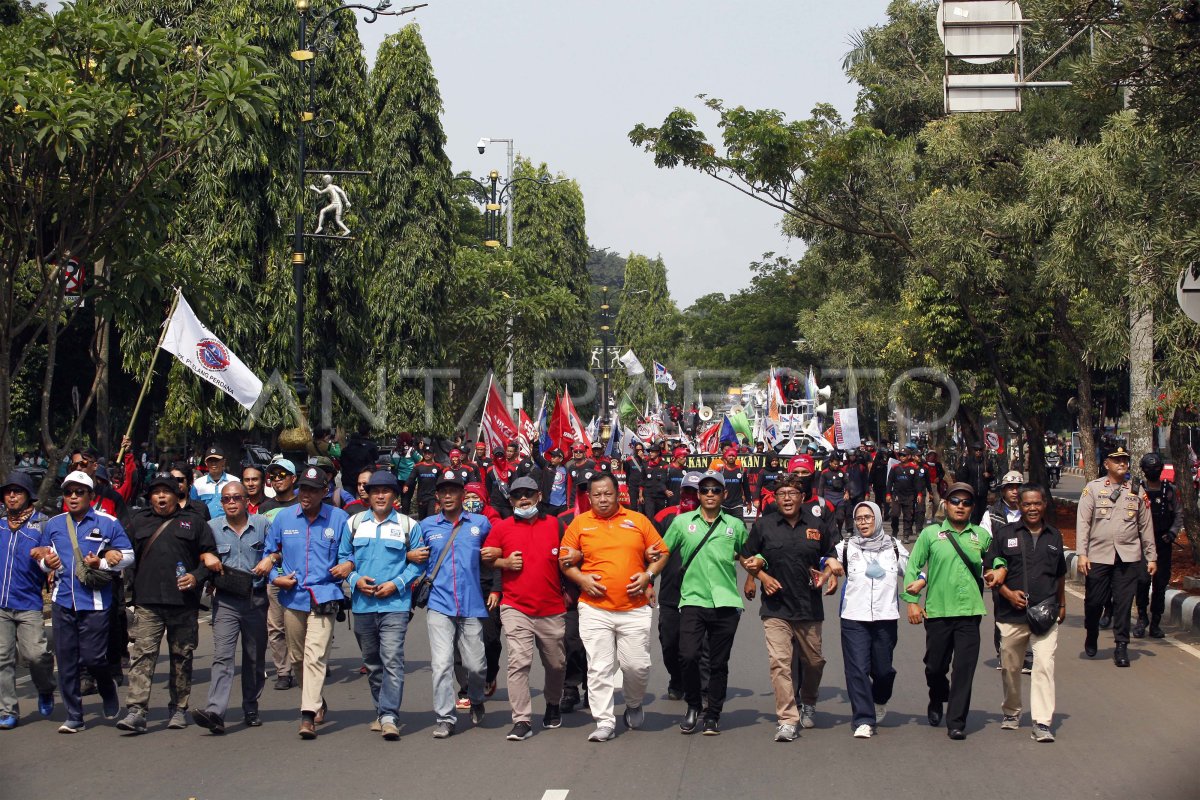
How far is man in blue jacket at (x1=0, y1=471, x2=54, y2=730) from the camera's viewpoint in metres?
9.59

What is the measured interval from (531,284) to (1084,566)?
34.8m

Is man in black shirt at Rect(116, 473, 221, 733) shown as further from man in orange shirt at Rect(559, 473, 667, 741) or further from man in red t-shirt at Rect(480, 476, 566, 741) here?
man in orange shirt at Rect(559, 473, 667, 741)

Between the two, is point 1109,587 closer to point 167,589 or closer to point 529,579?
point 529,579

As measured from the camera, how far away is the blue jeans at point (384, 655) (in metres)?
Answer: 9.16

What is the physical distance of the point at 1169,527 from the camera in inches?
555

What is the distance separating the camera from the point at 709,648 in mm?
9305

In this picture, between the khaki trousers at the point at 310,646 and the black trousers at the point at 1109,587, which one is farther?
the black trousers at the point at 1109,587

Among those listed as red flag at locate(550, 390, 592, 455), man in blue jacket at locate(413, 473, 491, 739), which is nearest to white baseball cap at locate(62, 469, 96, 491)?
man in blue jacket at locate(413, 473, 491, 739)

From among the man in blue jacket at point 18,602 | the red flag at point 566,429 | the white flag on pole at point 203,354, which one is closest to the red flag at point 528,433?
the red flag at point 566,429

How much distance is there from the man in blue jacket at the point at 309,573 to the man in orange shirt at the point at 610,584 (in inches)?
60.2

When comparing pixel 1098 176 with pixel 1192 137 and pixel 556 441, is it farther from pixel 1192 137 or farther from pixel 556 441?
pixel 556 441

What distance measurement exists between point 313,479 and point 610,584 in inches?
80.2

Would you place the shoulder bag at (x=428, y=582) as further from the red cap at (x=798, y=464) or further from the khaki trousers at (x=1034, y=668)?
the khaki trousers at (x=1034, y=668)

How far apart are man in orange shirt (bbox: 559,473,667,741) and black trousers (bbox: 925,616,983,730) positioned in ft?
6.11
